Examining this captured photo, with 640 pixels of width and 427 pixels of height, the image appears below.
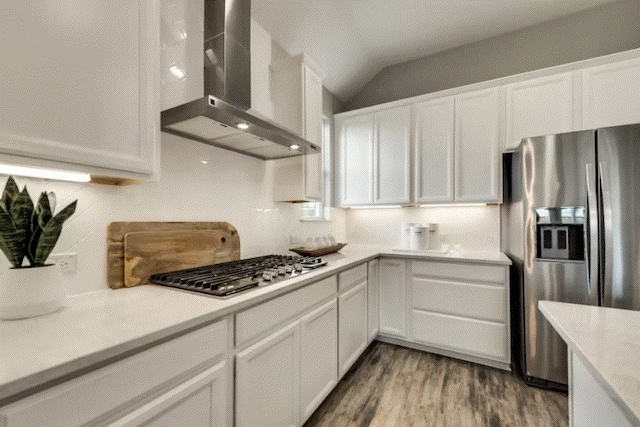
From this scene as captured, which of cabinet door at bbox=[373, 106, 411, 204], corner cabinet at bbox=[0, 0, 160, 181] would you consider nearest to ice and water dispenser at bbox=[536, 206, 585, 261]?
cabinet door at bbox=[373, 106, 411, 204]

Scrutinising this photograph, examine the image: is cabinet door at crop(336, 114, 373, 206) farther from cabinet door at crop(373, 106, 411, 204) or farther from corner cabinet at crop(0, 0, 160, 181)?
corner cabinet at crop(0, 0, 160, 181)

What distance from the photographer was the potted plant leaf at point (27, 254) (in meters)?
0.89

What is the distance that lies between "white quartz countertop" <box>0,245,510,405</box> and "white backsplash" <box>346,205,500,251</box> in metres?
2.31

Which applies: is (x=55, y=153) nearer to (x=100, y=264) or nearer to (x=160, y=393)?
(x=100, y=264)

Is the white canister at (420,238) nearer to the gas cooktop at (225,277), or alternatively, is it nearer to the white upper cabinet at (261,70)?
the gas cooktop at (225,277)

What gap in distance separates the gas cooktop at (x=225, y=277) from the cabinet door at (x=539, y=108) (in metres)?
2.27

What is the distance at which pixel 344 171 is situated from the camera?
3.34 meters

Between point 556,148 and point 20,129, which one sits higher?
point 556,148

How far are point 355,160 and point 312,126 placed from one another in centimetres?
106

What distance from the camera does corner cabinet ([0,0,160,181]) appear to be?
32.5 inches

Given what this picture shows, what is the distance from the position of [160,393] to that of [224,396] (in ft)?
0.94

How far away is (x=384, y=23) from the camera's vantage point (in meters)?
2.73

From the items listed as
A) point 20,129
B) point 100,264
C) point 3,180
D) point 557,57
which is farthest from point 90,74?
point 557,57

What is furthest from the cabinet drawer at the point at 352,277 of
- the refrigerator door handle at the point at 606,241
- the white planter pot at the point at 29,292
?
the refrigerator door handle at the point at 606,241
